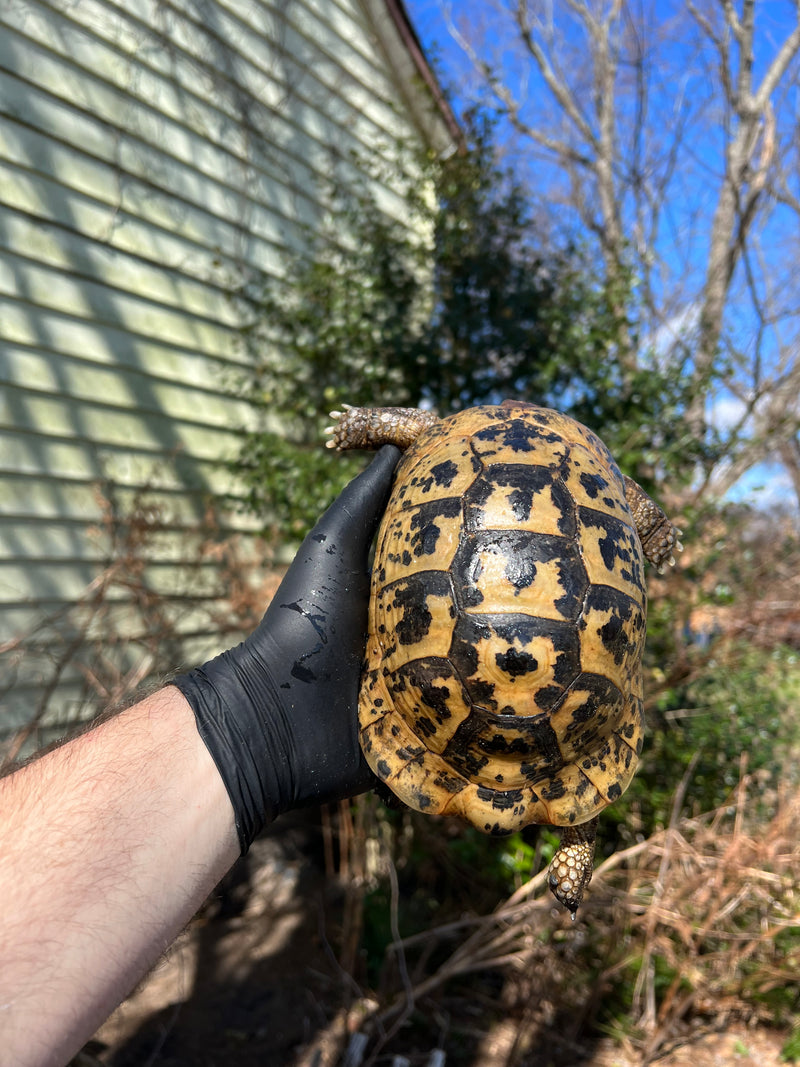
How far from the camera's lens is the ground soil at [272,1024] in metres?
3.61

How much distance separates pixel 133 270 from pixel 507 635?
4.02 meters

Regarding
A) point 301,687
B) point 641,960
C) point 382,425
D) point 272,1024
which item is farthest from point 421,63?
point 272,1024

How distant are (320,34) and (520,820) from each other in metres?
6.48

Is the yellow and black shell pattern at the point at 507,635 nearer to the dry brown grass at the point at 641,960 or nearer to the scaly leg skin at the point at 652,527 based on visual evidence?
the scaly leg skin at the point at 652,527

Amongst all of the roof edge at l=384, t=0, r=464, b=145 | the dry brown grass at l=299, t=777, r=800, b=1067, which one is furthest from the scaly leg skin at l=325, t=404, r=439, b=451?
the roof edge at l=384, t=0, r=464, b=145

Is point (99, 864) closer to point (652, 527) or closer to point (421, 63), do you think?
point (652, 527)

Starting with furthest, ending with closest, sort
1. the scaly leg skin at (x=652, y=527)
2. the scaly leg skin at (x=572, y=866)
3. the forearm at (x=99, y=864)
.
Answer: the scaly leg skin at (x=652, y=527) < the scaly leg skin at (x=572, y=866) < the forearm at (x=99, y=864)

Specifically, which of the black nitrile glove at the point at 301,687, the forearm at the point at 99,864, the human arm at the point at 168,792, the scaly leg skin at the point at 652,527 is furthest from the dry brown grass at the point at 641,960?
the forearm at the point at 99,864

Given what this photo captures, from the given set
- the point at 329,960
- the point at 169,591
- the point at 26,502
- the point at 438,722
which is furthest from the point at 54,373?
the point at 329,960

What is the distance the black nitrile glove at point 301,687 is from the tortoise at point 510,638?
0.10 metres

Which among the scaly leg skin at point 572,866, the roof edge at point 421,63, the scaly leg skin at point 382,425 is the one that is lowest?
the scaly leg skin at point 572,866

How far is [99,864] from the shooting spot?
147 centimetres

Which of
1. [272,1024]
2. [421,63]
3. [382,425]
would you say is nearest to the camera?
[382,425]

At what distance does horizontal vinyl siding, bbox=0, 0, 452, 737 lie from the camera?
387 centimetres
